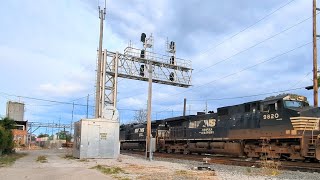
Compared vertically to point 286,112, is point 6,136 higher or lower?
lower

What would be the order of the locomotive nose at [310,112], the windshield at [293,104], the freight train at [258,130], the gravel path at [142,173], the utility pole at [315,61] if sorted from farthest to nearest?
the utility pole at [315,61]
the windshield at [293,104]
the locomotive nose at [310,112]
the freight train at [258,130]
the gravel path at [142,173]

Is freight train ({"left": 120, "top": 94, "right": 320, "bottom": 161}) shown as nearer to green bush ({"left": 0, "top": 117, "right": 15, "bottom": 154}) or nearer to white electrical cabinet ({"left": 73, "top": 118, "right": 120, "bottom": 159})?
white electrical cabinet ({"left": 73, "top": 118, "right": 120, "bottom": 159})

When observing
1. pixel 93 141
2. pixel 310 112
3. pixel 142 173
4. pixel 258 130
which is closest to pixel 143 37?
pixel 93 141

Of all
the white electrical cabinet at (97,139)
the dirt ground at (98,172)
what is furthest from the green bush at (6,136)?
the dirt ground at (98,172)

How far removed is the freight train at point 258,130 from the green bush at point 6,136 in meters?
13.4

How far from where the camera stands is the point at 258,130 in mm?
21391

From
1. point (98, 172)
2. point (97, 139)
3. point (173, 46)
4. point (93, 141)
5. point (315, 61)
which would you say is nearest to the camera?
Result: point (98, 172)

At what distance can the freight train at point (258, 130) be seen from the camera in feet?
61.1

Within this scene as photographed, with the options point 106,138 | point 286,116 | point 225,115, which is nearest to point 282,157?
point 286,116

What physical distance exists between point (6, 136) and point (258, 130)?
1777cm

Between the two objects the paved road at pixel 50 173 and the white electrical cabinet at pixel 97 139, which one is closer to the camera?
the paved road at pixel 50 173

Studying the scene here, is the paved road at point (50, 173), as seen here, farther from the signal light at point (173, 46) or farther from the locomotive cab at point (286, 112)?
the signal light at point (173, 46)

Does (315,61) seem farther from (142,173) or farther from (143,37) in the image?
(143,37)

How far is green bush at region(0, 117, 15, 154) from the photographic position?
84.5ft
